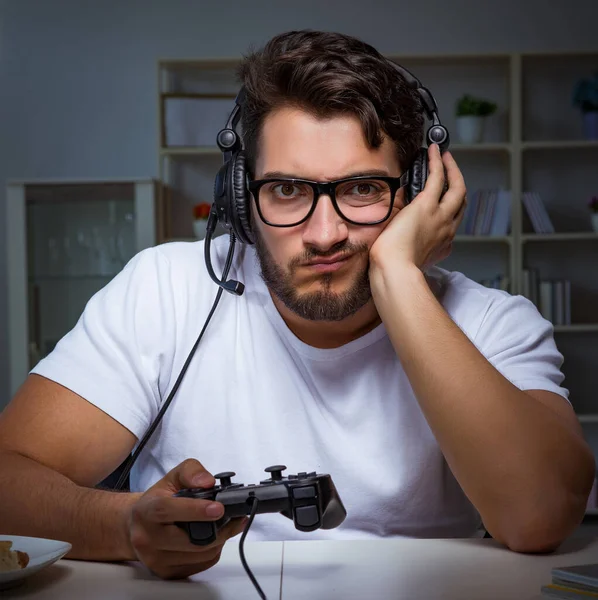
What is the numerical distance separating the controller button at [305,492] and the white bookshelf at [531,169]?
3.52 metres

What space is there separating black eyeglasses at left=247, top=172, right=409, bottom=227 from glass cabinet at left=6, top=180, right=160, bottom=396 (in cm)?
270

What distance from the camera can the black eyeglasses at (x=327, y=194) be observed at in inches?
48.1

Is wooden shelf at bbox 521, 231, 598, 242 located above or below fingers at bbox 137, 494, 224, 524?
above

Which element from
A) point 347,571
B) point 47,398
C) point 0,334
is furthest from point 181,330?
point 0,334

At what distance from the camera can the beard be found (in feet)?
4.04

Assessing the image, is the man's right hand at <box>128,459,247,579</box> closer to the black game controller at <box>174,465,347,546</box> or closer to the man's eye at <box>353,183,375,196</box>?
the black game controller at <box>174,465,347,546</box>

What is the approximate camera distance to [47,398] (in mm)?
1196

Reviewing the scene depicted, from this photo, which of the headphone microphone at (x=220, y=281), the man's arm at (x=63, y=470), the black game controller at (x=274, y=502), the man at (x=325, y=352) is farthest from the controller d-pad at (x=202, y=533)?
the headphone microphone at (x=220, y=281)

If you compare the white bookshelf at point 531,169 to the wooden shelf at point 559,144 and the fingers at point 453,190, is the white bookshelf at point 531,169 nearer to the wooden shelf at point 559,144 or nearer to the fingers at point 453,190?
the wooden shelf at point 559,144

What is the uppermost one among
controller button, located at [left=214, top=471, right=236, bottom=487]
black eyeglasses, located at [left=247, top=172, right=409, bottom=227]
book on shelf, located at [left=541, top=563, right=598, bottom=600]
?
black eyeglasses, located at [left=247, top=172, right=409, bottom=227]

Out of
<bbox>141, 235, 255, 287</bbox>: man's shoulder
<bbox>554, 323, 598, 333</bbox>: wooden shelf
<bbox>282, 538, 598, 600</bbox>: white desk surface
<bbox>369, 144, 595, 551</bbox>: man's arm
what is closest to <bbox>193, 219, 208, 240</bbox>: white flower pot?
<bbox>554, 323, 598, 333</bbox>: wooden shelf

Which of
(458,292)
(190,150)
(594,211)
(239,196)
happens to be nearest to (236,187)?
(239,196)

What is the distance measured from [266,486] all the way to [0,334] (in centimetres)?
383

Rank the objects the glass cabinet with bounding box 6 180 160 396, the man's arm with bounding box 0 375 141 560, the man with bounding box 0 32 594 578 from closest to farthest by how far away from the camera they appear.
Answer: the man's arm with bounding box 0 375 141 560 → the man with bounding box 0 32 594 578 → the glass cabinet with bounding box 6 180 160 396
